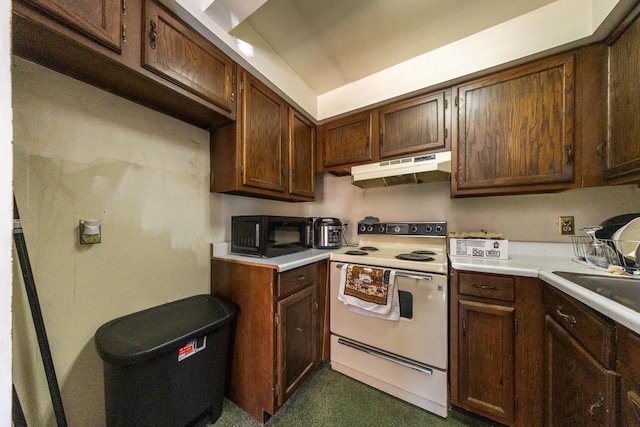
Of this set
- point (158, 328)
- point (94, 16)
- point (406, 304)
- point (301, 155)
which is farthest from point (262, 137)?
point (406, 304)

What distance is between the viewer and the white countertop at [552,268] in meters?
0.63

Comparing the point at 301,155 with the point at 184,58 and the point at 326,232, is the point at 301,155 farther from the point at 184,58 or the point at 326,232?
the point at 184,58

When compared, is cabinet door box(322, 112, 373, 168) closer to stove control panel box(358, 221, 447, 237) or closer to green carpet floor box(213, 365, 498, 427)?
stove control panel box(358, 221, 447, 237)

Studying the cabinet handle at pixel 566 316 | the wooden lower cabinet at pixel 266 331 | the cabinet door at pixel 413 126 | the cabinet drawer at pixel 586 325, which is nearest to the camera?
the cabinet drawer at pixel 586 325

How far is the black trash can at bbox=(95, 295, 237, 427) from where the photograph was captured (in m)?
0.89

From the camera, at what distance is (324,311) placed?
1.66 meters

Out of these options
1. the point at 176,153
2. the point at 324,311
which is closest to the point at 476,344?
the point at 324,311

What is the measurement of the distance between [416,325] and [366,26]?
1885 millimetres

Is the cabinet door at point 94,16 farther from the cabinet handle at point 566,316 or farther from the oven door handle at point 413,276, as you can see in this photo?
the cabinet handle at point 566,316

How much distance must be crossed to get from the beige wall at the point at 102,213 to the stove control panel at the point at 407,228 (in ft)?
1.41

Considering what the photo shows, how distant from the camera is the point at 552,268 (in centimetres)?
114

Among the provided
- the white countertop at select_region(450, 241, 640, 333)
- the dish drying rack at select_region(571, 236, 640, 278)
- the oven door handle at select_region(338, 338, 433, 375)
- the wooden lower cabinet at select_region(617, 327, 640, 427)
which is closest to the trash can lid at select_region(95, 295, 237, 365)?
the oven door handle at select_region(338, 338, 433, 375)

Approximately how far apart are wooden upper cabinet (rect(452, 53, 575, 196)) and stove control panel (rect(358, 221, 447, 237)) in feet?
1.18

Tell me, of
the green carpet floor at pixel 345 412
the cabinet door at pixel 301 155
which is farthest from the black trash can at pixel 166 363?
the cabinet door at pixel 301 155
